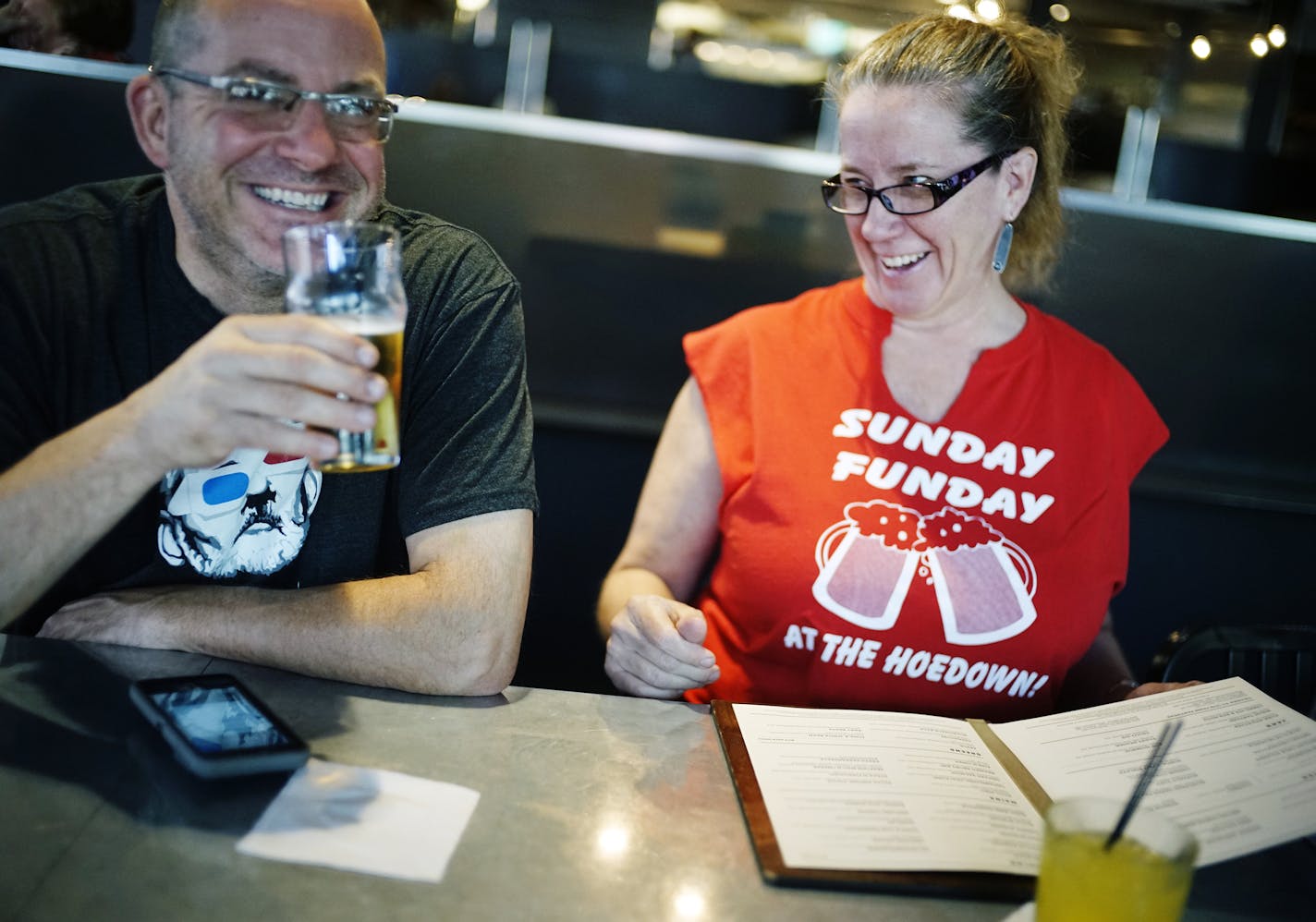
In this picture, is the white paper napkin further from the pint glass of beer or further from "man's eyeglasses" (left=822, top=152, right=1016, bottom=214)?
"man's eyeglasses" (left=822, top=152, right=1016, bottom=214)

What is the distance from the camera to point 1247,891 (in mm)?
989

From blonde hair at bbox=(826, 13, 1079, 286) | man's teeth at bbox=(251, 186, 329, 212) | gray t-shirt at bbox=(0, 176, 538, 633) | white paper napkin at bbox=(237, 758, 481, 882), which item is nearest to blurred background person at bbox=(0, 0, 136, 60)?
gray t-shirt at bbox=(0, 176, 538, 633)

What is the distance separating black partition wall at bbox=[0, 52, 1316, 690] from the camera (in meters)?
2.32

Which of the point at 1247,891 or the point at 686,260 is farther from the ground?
the point at 686,260

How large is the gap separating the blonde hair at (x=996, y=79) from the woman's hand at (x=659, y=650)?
84 centimetres

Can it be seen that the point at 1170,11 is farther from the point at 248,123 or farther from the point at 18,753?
the point at 18,753

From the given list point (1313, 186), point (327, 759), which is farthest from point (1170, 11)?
point (327, 759)

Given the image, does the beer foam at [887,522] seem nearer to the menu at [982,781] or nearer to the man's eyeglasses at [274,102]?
the menu at [982,781]

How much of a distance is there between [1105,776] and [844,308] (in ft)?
2.83

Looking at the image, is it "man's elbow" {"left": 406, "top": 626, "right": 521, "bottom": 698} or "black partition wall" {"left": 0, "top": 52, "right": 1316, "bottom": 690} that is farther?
"black partition wall" {"left": 0, "top": 52, "right": 1316, "bottom": 690}

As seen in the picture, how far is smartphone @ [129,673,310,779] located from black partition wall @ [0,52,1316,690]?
1.17 m

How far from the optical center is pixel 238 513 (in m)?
1.35

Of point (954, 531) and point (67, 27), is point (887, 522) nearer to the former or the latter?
point (954, 531)

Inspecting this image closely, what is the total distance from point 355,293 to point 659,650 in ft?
1.78
